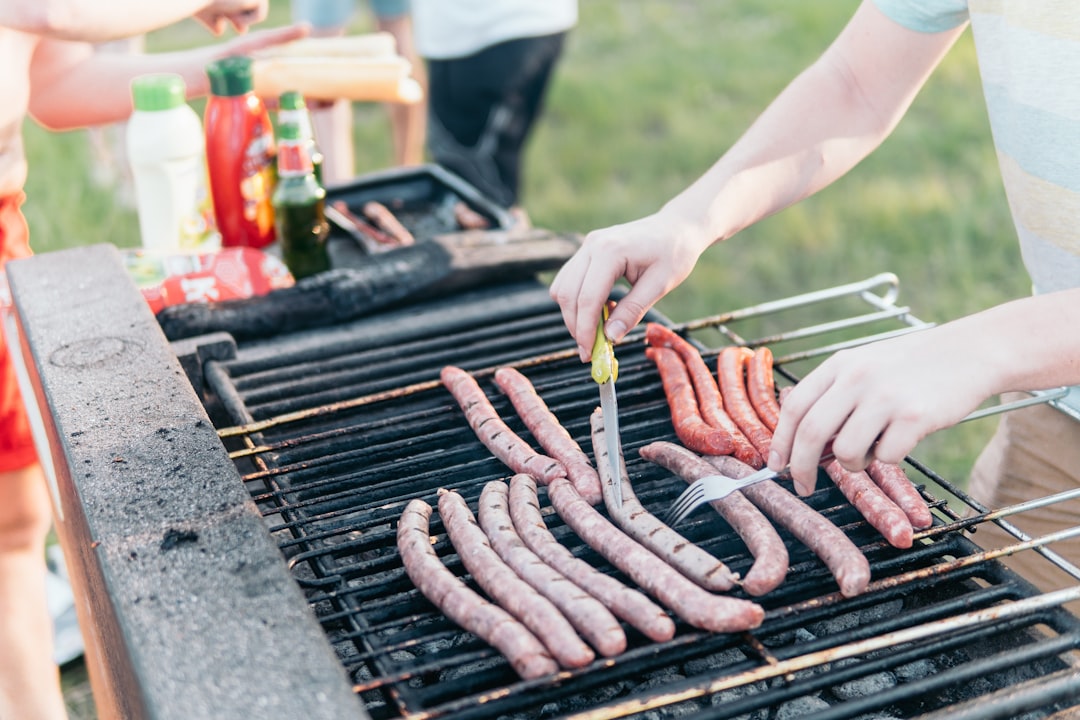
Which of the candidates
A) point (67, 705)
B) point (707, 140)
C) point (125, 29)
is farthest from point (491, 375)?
point (707, 140)

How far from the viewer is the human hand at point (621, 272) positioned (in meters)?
2.25

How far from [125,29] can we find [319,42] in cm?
80

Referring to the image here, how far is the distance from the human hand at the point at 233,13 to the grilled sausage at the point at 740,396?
2.08 meters

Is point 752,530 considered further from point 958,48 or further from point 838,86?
point 958,48

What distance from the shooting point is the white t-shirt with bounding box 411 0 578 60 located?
6.07 meters

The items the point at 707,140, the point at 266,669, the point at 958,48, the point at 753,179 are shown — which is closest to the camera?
the point at 266,669

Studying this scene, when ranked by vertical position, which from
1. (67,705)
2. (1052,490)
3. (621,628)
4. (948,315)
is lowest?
(67,705)

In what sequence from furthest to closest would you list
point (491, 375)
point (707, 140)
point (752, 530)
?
point (707, 140) < point (491, 375) < point (752, 530)

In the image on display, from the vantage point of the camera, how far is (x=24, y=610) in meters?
3.24

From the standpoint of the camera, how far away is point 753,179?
8.41 feet

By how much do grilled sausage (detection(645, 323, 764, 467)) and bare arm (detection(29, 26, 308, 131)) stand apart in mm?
1924

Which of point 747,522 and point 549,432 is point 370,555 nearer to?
point 549,432

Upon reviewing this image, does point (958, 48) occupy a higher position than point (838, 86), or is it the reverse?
point (838, 86)

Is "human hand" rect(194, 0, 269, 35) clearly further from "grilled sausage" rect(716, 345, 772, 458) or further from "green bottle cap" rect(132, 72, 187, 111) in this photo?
"grilled sausage" rect(716, 345, 772, 458)
